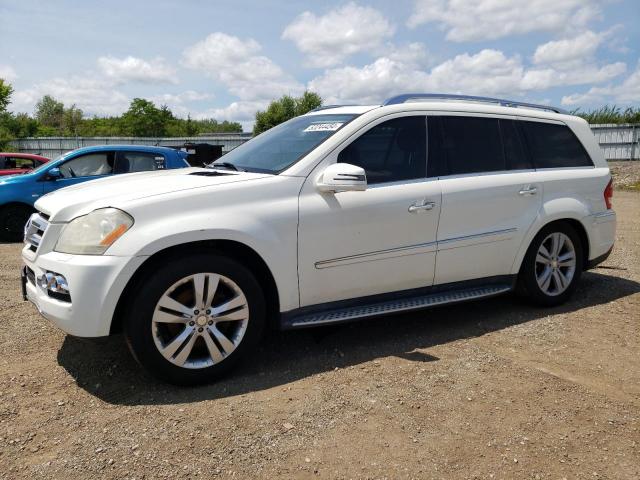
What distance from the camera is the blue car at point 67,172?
8625 millimetres

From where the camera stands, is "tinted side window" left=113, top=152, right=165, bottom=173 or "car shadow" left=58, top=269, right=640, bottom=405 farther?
"tinted side window" left=113, top=152, right=165, bottom=173

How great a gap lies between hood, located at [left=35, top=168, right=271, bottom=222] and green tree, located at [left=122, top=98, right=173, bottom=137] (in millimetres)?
53826

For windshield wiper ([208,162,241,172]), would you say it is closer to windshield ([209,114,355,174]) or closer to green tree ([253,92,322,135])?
windshield ([209,114,355,174])

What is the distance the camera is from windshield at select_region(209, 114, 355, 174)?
3.96 m

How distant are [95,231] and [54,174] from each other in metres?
6.41

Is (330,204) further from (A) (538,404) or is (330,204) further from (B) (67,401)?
(B) (67,401)

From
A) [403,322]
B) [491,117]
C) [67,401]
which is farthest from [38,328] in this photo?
[491,117]

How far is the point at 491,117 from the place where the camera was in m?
4.74

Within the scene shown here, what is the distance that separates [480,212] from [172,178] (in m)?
2.37

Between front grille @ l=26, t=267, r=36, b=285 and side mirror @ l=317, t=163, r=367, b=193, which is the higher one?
side mirror @ l=317, t=163, r=367, b=193

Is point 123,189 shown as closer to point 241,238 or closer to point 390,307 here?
point 241,238

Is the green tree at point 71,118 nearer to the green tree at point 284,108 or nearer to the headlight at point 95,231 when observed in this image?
the green tree at point 284,108

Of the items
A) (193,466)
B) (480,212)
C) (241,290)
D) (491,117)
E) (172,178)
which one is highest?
(491,117)

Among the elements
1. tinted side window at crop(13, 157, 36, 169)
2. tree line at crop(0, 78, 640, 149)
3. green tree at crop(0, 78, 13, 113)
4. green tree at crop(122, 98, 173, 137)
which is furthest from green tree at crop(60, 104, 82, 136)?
tinted side window at crop(13, 157, 36, 169)
